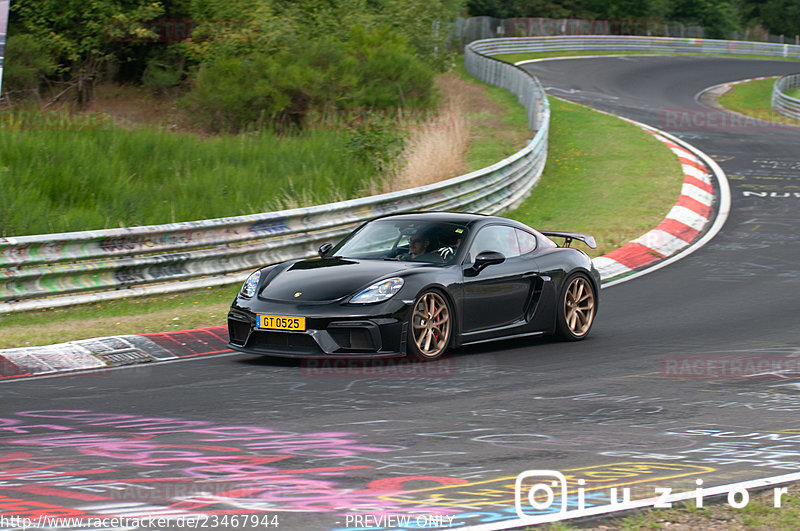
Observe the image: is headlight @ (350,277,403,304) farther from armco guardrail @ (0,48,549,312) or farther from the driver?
armco guardrail @ (0,48,549,312)

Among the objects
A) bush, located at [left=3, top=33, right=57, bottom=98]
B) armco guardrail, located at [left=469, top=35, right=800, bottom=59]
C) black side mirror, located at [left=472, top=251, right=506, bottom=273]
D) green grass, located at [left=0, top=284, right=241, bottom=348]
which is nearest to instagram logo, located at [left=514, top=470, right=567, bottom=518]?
black side mirror, located at [left=472, top=251, right=506, bottom=273]

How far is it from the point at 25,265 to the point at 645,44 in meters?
57.5

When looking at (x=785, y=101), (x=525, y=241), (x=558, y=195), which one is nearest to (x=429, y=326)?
(x=525, y=241)

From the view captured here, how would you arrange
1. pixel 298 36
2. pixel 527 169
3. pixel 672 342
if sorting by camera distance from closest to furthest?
pixel 672 342 < pixel 527 169 < pixel 298 36

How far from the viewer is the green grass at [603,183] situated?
57.2ft

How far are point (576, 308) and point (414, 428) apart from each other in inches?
181

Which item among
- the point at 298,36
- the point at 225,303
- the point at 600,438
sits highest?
the point at 298,36

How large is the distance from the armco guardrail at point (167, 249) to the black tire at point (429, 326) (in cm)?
418

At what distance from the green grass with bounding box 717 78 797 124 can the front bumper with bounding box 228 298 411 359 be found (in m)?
30.6

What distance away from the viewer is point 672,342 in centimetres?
996

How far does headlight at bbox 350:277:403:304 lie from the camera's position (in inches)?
340

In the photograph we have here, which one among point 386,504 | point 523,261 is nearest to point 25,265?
point 523,261

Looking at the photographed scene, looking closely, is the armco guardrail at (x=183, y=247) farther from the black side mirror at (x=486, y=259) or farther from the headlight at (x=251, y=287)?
the black side mirror at (x=486, y=259)

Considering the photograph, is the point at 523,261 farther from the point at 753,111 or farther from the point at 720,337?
the point at 753,111
